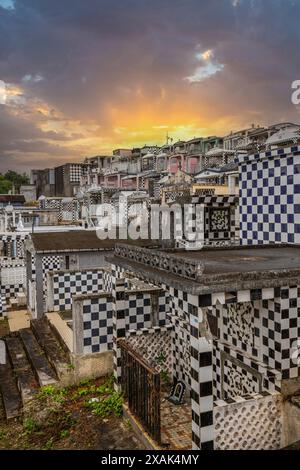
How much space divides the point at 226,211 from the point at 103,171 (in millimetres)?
55606

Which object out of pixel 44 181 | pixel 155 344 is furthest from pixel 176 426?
pixel 44 181

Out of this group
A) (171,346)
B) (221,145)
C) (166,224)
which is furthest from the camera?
(221,145)

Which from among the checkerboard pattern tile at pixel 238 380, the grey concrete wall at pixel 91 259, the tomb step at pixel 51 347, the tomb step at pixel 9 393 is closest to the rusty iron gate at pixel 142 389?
the checkerboard pattern tile at pixel 238 380

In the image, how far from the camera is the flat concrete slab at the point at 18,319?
1327 centimetres

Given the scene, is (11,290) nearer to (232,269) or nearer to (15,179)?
(232,269)

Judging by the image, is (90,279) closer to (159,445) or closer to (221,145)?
(159,445)

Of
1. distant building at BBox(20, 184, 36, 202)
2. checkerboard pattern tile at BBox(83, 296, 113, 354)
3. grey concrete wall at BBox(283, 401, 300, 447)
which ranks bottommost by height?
grey concrete wall at BBox(283, 401, 300, 447)

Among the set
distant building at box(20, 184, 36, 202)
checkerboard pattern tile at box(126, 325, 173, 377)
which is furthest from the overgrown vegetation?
distant building at box(20, 184, 36, 202)

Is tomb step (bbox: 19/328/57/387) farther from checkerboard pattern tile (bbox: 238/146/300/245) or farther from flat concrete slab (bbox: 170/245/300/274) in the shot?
checkerboard pattern tile (bbox: 238/146/300/245)

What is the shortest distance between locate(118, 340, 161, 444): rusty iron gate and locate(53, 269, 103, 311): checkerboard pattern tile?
6.26 m

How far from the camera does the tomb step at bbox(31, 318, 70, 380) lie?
8.26 meters

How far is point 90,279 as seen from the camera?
1273 cm
